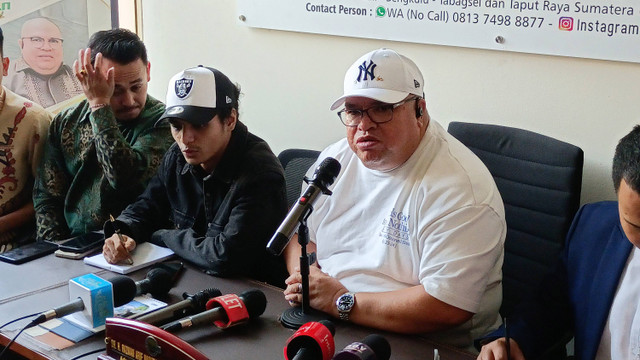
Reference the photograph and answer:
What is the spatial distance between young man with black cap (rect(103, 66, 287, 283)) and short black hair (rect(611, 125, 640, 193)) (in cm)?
110

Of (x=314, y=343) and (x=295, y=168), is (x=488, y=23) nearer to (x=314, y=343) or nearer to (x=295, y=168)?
(x=295, y=168)

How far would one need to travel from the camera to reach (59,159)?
2945 millimetres

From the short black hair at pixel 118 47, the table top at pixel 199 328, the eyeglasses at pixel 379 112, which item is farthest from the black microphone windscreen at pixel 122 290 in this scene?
the short black hair at pixel 118 47

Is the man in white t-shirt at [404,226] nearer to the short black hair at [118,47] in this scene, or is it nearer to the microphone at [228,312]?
the microphone at [228,312]

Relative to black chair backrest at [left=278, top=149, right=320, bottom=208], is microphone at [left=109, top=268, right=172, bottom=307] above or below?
below

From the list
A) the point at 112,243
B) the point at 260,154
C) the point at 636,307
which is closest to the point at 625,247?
the point at 636,307

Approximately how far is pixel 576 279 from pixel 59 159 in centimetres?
200

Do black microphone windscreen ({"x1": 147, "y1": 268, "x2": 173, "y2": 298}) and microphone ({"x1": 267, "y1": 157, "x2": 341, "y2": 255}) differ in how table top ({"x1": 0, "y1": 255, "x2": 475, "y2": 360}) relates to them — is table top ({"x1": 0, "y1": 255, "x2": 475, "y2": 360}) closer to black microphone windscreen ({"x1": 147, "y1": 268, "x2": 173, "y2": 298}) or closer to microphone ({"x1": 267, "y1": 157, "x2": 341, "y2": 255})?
black microphone windscreen ({"x1": 147, "y1": 268, "x2": 173, "y2": 298})

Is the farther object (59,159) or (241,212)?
(59,159)

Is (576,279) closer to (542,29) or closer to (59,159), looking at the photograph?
(542,29)

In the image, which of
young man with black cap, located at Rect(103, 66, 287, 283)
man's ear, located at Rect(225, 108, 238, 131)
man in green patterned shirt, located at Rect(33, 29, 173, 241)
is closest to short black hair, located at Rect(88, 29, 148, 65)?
man in green patterned shirt, located at Rect(33, 29, 173, 241)

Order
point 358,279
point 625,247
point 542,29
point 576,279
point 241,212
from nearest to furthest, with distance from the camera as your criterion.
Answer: point 625,247, point 576,279, point 358,279, point 241,212, point 542,29

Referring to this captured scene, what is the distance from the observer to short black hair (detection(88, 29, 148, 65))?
279cm

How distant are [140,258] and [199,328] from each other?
0.56 meters
